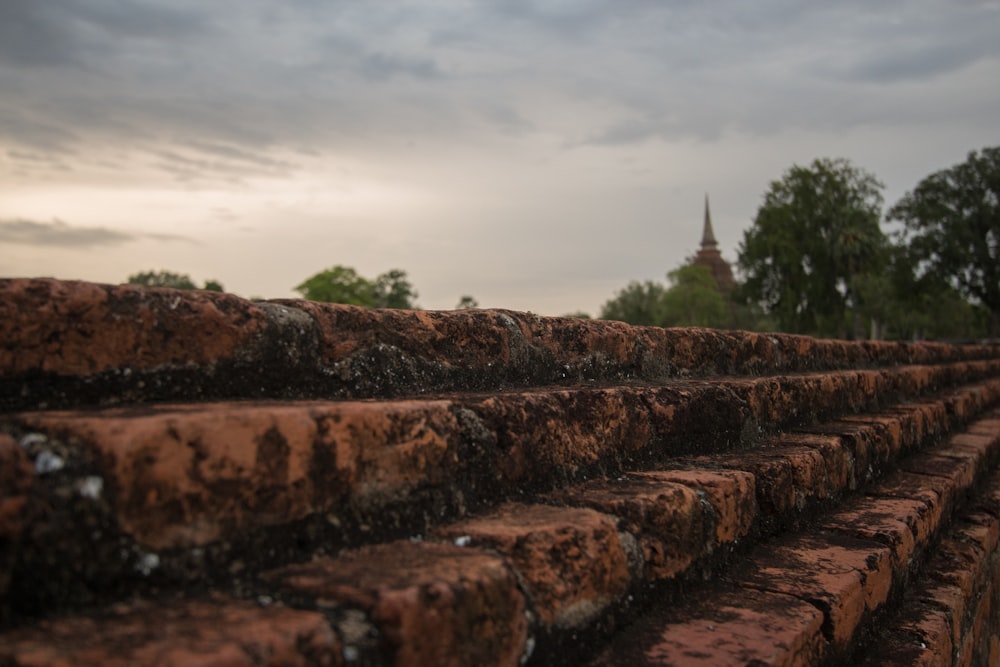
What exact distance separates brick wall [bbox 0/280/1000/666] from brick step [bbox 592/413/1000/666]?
0.04 feet

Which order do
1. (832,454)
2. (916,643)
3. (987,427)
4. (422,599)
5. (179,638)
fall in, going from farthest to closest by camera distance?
(987,427), (832,454), (916,643), (422,599), (179,638)

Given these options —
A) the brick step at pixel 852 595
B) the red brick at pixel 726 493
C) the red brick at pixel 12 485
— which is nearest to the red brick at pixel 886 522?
the brick step at pixel 852 595

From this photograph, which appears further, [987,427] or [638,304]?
[638,304]

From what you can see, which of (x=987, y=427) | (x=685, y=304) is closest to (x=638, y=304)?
(x=685, y=304)

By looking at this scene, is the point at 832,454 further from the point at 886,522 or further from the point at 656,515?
the point at 656,515

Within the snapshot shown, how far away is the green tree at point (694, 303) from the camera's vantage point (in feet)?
163

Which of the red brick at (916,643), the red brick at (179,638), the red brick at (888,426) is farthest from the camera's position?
the red brick at (888,426)

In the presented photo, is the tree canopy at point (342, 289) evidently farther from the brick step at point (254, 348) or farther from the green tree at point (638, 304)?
the brick step at point (254, 348)

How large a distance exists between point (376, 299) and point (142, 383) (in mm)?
53324

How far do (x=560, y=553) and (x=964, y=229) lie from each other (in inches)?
1579

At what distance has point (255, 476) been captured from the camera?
4.12 ft

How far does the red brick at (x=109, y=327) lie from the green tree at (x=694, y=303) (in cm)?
4802

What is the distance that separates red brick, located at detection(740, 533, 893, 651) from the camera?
1.96 meters

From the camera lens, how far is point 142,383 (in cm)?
146
